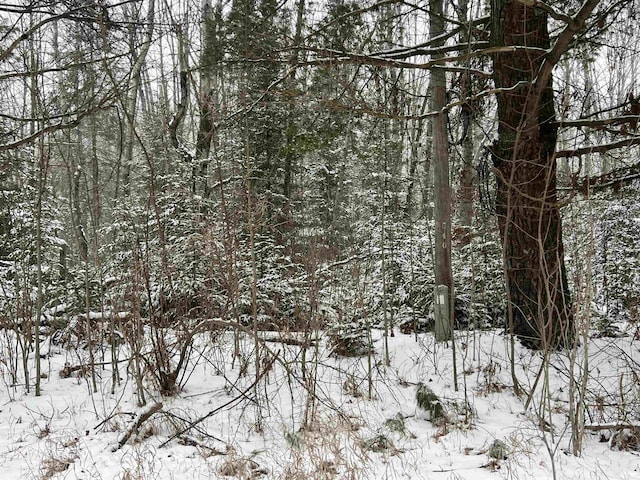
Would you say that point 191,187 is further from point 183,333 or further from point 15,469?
point 15,469

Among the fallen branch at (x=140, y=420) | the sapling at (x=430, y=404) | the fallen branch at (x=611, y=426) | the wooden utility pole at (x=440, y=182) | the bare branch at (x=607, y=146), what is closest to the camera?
the fallen branch at (x=611, y=426)

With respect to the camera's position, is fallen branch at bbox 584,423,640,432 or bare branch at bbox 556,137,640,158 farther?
bare branch at bbox 556,137,640,158

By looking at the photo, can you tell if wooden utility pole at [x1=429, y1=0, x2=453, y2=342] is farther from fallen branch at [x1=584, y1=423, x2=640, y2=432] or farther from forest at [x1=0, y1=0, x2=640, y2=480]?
fallen branch at [x1=584, y1=423, x2=640, y2=432]

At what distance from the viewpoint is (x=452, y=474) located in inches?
130

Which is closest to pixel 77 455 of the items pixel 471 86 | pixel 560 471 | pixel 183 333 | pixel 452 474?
pixel 183 333

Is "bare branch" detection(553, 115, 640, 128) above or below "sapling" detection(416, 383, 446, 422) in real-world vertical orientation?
above

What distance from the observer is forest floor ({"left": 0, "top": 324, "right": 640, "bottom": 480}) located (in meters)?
3.46

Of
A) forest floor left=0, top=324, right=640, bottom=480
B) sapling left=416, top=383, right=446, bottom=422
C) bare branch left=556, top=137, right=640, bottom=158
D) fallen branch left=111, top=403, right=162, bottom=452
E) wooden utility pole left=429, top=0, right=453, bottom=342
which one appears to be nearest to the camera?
forest floor left=0, top=324, right=640, bottom=480

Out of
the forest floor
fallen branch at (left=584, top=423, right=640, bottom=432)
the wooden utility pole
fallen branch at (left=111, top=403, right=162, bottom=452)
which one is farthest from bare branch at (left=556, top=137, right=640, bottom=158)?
fallen branch at (left=111, top=403, right=162, bottom=452)

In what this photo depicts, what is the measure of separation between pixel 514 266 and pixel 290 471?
3.62m

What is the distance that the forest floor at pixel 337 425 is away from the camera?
3463mm

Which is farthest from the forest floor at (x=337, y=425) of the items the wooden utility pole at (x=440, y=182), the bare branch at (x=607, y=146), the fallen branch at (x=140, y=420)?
the bare branch at (x=607, y=146)

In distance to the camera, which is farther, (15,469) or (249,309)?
(249,309)

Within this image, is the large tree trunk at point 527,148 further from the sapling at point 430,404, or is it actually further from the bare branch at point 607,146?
the sapling at point 430,404
